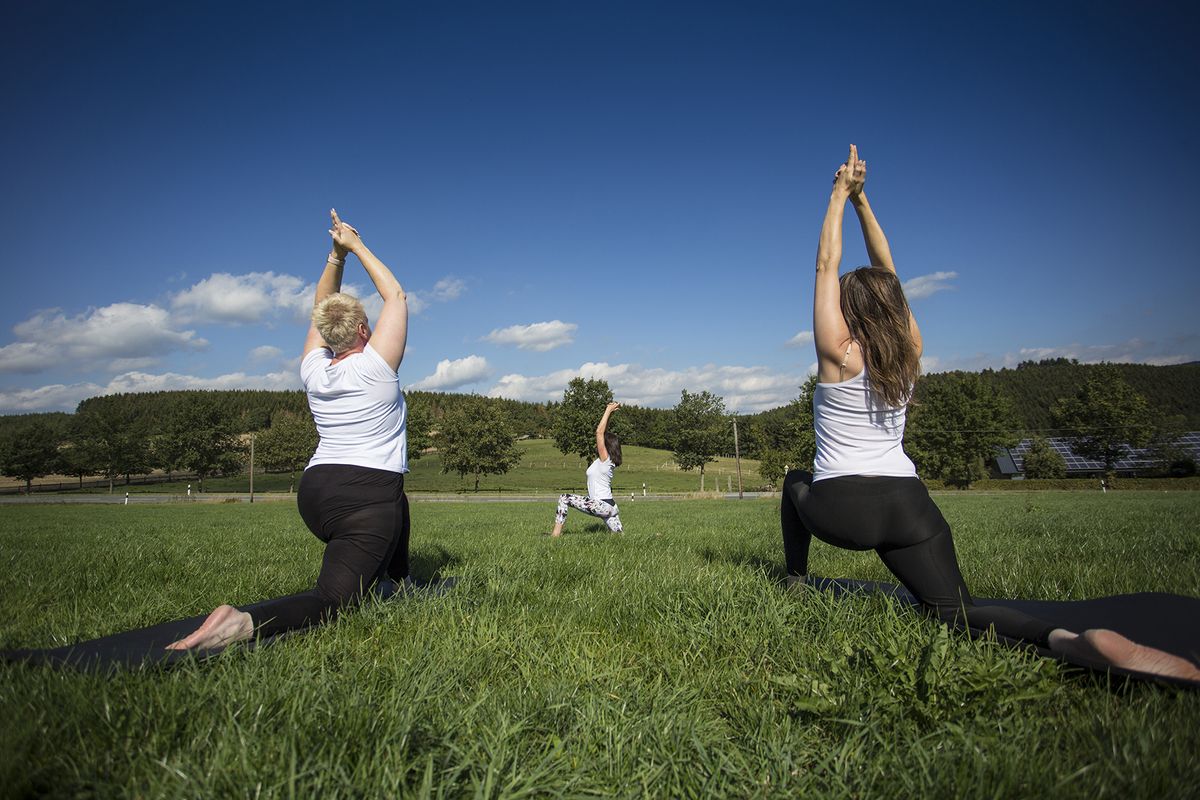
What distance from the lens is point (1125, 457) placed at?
61000mm

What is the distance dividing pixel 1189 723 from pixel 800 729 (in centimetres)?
124

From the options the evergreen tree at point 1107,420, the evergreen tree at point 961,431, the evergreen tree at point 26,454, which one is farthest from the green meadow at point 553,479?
the evergreen tree at point 1107,420

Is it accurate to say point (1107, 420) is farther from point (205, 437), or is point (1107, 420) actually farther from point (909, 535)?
point (205, 437)

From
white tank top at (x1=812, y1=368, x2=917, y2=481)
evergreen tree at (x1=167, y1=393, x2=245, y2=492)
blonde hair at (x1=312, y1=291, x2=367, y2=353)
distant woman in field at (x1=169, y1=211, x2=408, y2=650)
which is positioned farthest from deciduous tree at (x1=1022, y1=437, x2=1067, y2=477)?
evergreen tree at (x1=167, y1=393, x2=245, y2=492)

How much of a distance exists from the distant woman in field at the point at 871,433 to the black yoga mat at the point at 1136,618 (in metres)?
0.41

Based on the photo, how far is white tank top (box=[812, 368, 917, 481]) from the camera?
11.2 feet

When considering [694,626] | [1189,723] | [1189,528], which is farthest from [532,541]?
[1189,528]

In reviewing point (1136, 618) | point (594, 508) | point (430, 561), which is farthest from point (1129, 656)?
point (594, 508)

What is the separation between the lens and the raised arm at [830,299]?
11.0 feet

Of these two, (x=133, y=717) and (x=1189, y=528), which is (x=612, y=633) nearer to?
(x=133, y=717)

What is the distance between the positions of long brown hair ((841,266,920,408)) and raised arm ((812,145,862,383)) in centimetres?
10

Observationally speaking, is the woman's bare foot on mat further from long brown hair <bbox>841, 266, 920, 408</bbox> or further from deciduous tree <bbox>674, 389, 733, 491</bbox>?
deciduous tree <bbox>674, 389, 733, 491</bbox>

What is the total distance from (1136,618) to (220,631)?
170 inches

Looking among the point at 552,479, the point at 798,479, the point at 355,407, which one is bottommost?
the point at 552,479
